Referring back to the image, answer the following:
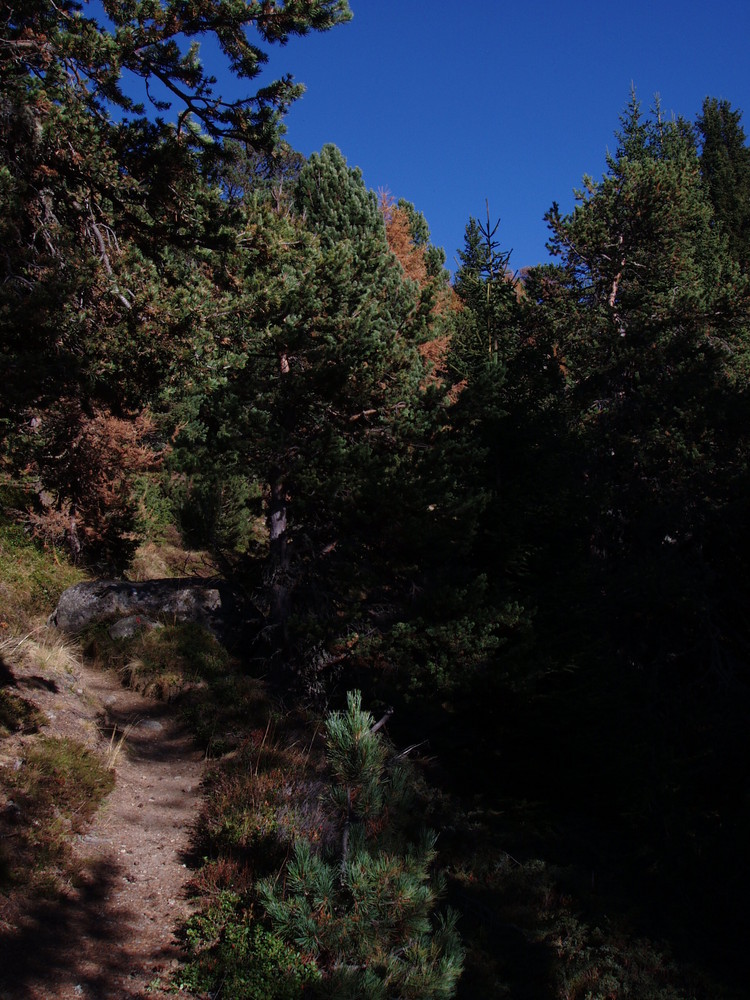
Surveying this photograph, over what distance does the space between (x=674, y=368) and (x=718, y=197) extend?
26947 millimetres

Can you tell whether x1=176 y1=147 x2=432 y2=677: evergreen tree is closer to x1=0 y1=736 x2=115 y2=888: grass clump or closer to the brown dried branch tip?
the brown dried branch tip

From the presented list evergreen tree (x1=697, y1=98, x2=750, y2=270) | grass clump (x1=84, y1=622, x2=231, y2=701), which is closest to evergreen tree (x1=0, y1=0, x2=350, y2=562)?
grass clump (x1=84, y1=622, x2=231, y2=701)

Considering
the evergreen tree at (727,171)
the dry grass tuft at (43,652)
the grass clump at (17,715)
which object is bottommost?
the grass clump at (17,715)

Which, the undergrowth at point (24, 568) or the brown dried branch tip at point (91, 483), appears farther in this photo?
the brown dried branch tip at point (91, 483)

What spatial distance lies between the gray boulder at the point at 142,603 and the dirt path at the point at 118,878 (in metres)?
2.67

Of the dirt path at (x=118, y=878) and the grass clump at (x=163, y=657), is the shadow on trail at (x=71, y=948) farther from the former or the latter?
the grass clump at (x=163, y=657)

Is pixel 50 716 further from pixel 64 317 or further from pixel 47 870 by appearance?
pixel 64 317

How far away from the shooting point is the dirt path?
14.5 ft

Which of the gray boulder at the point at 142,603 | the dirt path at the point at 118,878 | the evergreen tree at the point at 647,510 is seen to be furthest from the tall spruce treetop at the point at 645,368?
the dirt path at the point at 118,878

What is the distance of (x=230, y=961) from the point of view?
15.4 ft

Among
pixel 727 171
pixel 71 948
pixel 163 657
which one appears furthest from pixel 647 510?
pixel 727 171

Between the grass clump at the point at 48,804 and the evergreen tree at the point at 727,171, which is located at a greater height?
the evergreen tree at the point at 727,171

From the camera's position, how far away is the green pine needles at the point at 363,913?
4.20 m

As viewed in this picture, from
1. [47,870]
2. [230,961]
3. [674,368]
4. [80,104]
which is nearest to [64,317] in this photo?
[80,104]
